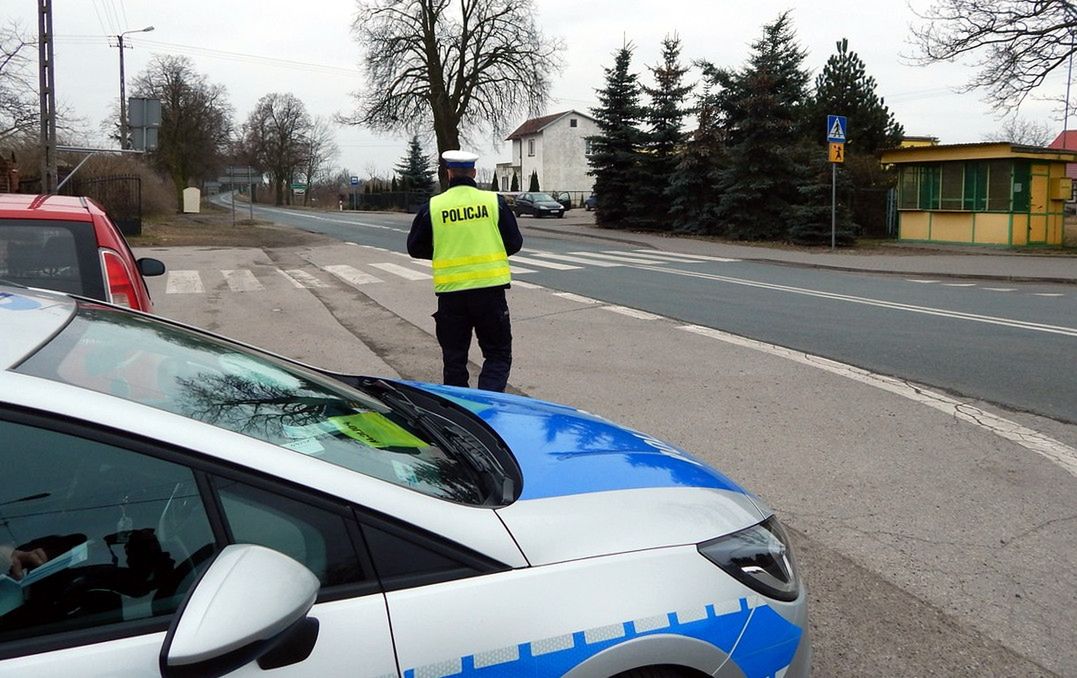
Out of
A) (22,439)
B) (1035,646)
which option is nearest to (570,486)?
(22,439)

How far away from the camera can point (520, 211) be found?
4956 centimetres

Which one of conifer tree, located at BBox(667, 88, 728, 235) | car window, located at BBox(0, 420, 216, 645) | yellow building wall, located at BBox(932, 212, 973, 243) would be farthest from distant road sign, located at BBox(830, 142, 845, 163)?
car window, located at BBox(0, 420, 216, 645)

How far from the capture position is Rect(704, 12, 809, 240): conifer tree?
91.3 feet

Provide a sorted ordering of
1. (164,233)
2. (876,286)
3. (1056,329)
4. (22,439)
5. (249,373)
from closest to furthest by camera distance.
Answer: (22,439) < (249,373) < (1056,329) < (876,286) < (164,233)

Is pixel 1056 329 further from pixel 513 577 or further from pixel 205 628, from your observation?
pixel 205 628

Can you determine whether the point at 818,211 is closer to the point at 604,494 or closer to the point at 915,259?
the point at 915,259

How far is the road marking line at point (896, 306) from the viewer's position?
34.7ft

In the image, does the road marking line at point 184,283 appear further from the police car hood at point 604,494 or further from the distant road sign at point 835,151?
the distant road sign at point 835,151

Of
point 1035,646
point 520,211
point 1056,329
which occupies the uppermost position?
point 520,211

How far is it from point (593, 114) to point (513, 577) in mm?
33359

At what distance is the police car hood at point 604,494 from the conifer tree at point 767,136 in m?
25.8

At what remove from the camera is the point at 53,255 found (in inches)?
208

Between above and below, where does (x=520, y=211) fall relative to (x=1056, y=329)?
above

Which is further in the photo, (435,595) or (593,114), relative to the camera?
(593,114)
